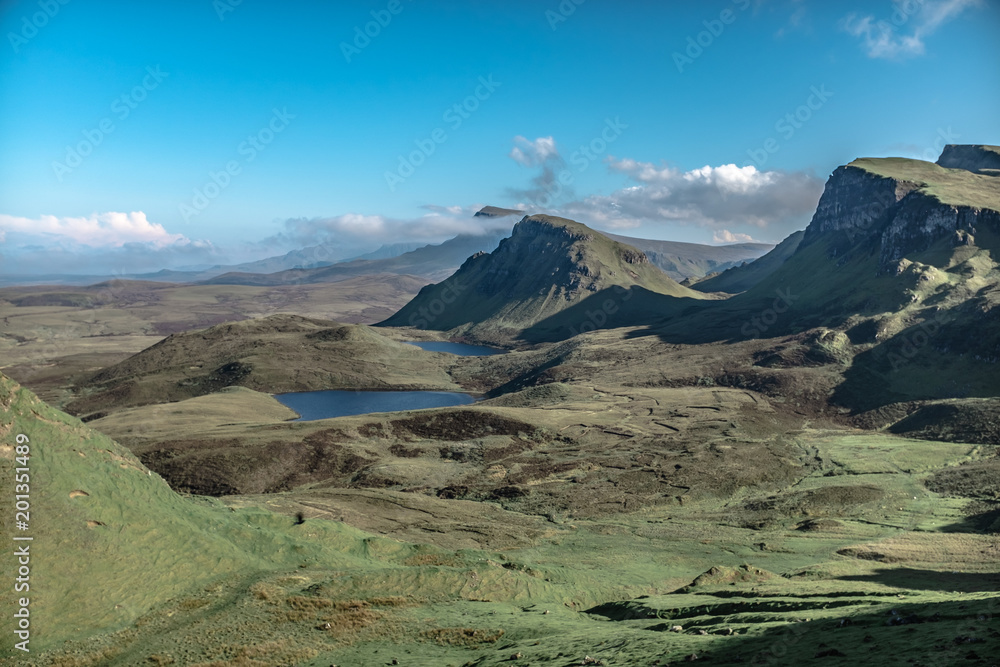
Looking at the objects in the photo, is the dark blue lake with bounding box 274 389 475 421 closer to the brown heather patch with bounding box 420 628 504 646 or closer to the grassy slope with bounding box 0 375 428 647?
the grassy slope with bounding box 0 375 428 647

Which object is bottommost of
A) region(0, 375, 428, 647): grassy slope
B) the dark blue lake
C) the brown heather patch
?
the dark blue lake

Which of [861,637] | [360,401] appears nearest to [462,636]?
[861,637]

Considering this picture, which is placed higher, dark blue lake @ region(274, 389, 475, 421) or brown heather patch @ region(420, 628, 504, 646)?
brown heather patch @ region(420, 628, 504, 646)

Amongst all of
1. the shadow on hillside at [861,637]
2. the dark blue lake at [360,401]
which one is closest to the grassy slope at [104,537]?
the shadow on hillside at [861,637]

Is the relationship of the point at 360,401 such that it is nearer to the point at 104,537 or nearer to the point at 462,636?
the point at 104,537

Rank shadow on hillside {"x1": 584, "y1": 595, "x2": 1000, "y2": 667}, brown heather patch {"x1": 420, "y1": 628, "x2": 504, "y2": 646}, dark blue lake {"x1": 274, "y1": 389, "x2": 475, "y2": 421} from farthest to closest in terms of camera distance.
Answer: dark blue lake {"x1": 274, "y1": 389, "x2": 475, "y2": 421}, brown heather patch {"x1": 420, "y1": 628, "x2": 504, "y2": 646}, shadow on hillside {"x1": 584, "y1": 595, "x2": 1000, "y2": 667}

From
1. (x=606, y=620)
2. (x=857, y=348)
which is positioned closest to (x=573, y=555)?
(x=606, y=620)

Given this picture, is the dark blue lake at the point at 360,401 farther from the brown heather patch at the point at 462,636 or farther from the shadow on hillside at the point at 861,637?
the shadow on hillside at the point at 861,637

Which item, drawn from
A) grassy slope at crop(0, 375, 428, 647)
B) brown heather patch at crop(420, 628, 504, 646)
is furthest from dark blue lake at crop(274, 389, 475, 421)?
brown heather patch at crop(420, 628, 504, 646)
